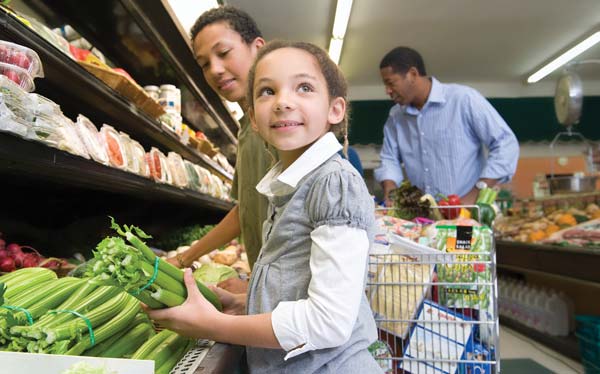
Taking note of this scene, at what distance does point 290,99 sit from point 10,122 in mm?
676

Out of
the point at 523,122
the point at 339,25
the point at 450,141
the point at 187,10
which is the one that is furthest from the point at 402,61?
the point at 523,122

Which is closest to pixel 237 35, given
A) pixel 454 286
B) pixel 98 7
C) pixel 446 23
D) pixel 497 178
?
pixel 98 7

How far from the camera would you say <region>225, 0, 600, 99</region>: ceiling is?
23.3ft

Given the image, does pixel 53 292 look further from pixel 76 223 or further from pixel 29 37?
pixel 76 223

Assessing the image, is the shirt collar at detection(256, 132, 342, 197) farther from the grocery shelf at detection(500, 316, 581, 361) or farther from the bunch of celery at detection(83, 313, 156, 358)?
the grocery shelf at detection(500, 316, 581, 361)

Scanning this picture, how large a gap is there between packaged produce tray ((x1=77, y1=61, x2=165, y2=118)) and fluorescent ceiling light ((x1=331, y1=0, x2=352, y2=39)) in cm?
471

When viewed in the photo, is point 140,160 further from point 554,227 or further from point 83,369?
point 554,227

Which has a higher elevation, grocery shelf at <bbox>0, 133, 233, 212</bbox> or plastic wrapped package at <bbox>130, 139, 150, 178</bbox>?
plastic wrapped package at <bbox>130, 139, 150, 178</bbox>

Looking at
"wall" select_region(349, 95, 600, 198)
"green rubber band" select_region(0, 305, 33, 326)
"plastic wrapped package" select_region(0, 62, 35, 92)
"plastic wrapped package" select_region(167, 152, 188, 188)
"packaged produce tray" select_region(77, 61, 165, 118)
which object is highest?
"wall" select_region(349, 95, 600, 198)

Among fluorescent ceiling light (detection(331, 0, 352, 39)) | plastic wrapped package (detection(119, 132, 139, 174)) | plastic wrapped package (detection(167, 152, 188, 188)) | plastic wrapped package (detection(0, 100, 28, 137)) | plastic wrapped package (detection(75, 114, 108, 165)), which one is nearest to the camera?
plastic wrapped package (detection(0, 100, 28, 137))

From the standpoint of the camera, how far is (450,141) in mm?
3518

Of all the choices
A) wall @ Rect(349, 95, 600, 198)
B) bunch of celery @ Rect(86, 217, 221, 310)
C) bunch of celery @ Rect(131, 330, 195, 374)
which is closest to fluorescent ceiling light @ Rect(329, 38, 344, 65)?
wall @ Rect(349, 95, 600, 198)

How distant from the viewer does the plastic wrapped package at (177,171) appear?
2.79 meters

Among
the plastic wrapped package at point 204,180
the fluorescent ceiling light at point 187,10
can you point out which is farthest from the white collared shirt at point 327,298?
the plastic wrapped package at point 204,180
